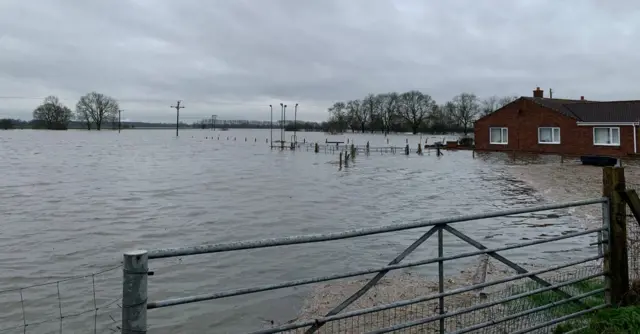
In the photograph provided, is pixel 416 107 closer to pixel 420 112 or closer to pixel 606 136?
pixel 420 112

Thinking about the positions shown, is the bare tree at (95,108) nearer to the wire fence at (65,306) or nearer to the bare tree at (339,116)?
the bare tree at (339,116)

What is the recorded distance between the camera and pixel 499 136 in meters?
52.2

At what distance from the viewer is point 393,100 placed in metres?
162

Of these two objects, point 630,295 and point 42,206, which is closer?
point 630,295

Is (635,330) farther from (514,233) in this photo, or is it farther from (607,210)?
(514,233)

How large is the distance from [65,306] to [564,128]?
45.0 metres

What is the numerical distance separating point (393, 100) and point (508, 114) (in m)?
113

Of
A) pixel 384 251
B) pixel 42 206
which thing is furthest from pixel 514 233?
pixel 42 206

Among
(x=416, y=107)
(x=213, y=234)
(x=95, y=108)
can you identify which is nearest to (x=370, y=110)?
(x=416, y=107)

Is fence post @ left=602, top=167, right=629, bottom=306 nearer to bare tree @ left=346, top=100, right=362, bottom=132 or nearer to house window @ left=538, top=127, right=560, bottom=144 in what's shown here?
house window @ left=538, top=127, right=560, bottom=144

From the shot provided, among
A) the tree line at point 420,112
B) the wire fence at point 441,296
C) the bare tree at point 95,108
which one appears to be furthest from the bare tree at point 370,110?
the wire fence at point 441,296

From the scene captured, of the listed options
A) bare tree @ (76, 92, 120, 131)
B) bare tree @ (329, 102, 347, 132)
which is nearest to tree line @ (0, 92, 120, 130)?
bare tree @ (76, 92, 120, 131)

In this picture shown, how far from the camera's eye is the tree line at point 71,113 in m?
171

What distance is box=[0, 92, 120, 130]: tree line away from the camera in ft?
562
